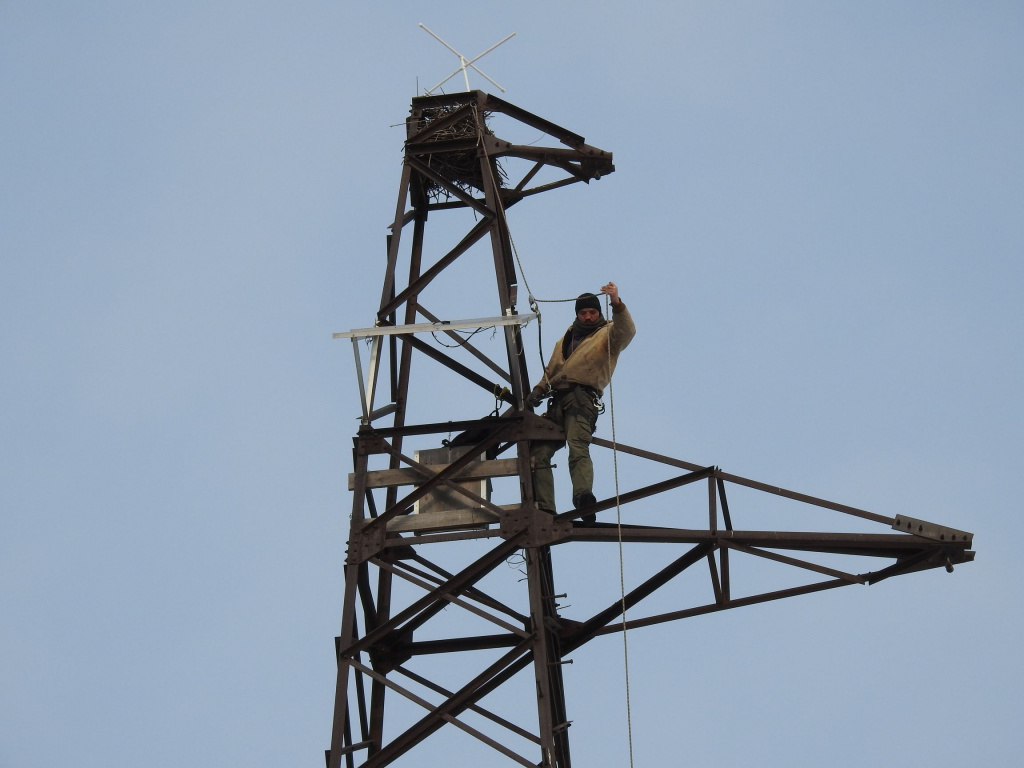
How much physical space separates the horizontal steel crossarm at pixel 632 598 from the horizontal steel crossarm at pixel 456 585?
1.78 m

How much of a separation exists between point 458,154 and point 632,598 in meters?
Answer: 5.66

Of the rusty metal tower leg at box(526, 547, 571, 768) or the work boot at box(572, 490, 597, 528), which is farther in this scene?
the work boot at box(572, 490, 597, 528)

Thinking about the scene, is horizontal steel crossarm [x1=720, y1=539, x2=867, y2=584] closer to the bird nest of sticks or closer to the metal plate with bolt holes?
the metal plate with bolt holes

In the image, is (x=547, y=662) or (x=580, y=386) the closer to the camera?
(x=547, y=662)

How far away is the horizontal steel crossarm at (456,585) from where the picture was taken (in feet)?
58.7

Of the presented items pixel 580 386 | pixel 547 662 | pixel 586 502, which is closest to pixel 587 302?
pixel 580 386

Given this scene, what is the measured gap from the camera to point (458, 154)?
20.7m

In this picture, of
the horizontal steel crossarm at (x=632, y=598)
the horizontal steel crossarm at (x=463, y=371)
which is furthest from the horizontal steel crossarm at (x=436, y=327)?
the horizontal steel crossarm at (x=632, y=598)

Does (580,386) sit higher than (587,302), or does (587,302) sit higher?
(587,302)

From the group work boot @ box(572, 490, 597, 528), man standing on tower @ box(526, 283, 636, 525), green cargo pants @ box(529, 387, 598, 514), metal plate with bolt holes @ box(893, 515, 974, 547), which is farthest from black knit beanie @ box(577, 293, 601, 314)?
metal plate with bolt holes @ box(893, 515, 974, 547)

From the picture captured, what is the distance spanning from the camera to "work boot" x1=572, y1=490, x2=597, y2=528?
1864 cm

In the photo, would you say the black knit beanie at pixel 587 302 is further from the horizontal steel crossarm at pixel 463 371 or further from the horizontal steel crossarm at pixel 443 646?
the horizontal steel crossarm at pixel 443 646

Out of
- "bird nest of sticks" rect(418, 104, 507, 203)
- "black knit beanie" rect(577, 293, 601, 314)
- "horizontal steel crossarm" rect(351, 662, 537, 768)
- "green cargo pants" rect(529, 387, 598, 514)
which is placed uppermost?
"bird nest of sticks" rect(418, 104, 507, 203)

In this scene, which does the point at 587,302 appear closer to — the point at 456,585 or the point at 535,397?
the point at 535,397
